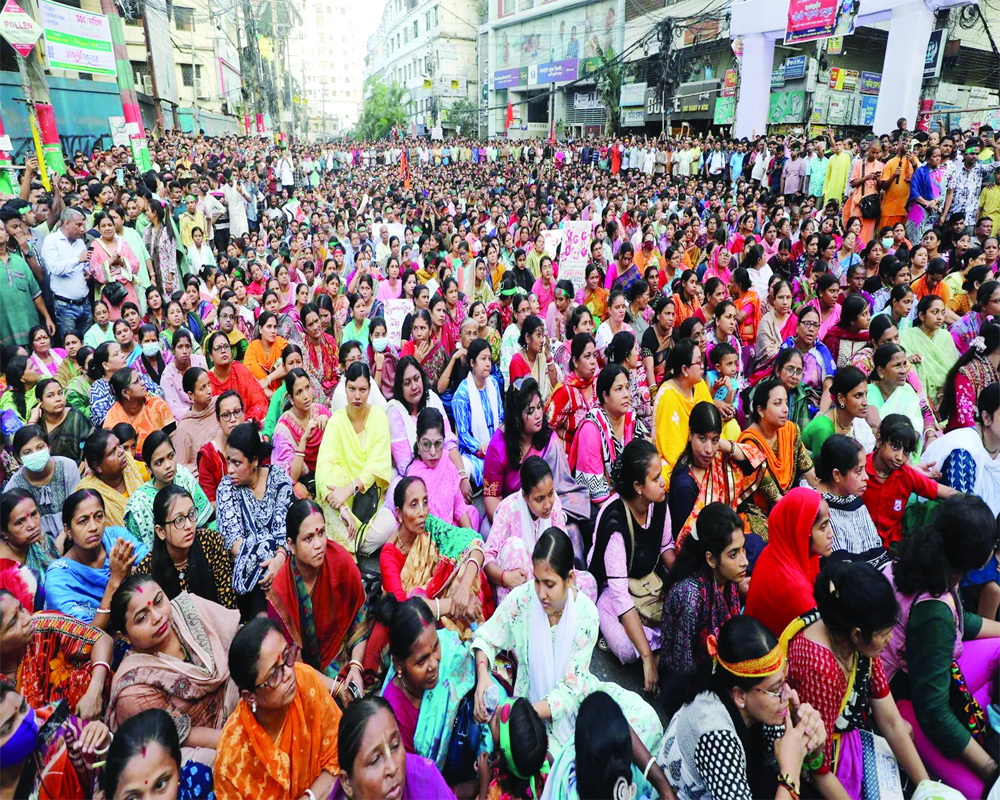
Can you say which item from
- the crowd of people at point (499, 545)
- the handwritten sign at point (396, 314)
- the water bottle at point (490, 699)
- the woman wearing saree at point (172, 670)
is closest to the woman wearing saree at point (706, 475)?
the crowd of people at point (499, 545)

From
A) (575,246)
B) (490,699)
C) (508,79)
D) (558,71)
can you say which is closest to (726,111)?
(575,246)

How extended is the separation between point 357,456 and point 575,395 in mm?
1477

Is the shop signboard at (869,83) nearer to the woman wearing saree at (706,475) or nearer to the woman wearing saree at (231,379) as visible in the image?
the woman wearing saree at (706,475)

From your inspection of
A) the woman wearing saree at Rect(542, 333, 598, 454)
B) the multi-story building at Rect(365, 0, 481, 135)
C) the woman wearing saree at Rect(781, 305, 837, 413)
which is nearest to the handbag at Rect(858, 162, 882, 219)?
the woman wearing saree at Rect(781, 305, 837, 413)

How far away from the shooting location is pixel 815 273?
21.1 feet

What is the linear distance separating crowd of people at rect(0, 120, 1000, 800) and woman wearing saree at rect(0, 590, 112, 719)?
1cm

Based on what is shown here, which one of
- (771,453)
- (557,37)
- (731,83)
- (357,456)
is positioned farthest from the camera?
(557,37)

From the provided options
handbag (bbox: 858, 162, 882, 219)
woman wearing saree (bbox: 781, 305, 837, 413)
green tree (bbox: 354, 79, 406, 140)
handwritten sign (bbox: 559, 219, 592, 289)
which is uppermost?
green tree (bbox: 354, 79, 406, 140)

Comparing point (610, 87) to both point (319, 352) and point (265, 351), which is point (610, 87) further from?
point (265, 351)

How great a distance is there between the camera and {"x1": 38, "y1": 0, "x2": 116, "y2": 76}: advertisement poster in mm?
12383

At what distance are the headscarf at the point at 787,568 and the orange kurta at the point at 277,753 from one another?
67.8 inches

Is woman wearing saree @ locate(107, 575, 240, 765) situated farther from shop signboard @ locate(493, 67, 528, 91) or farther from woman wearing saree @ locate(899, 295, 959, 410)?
shop signboard @ locate(493, 67, 528, 91)

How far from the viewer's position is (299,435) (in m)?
4.14

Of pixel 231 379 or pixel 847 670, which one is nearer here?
pixel 847 670
